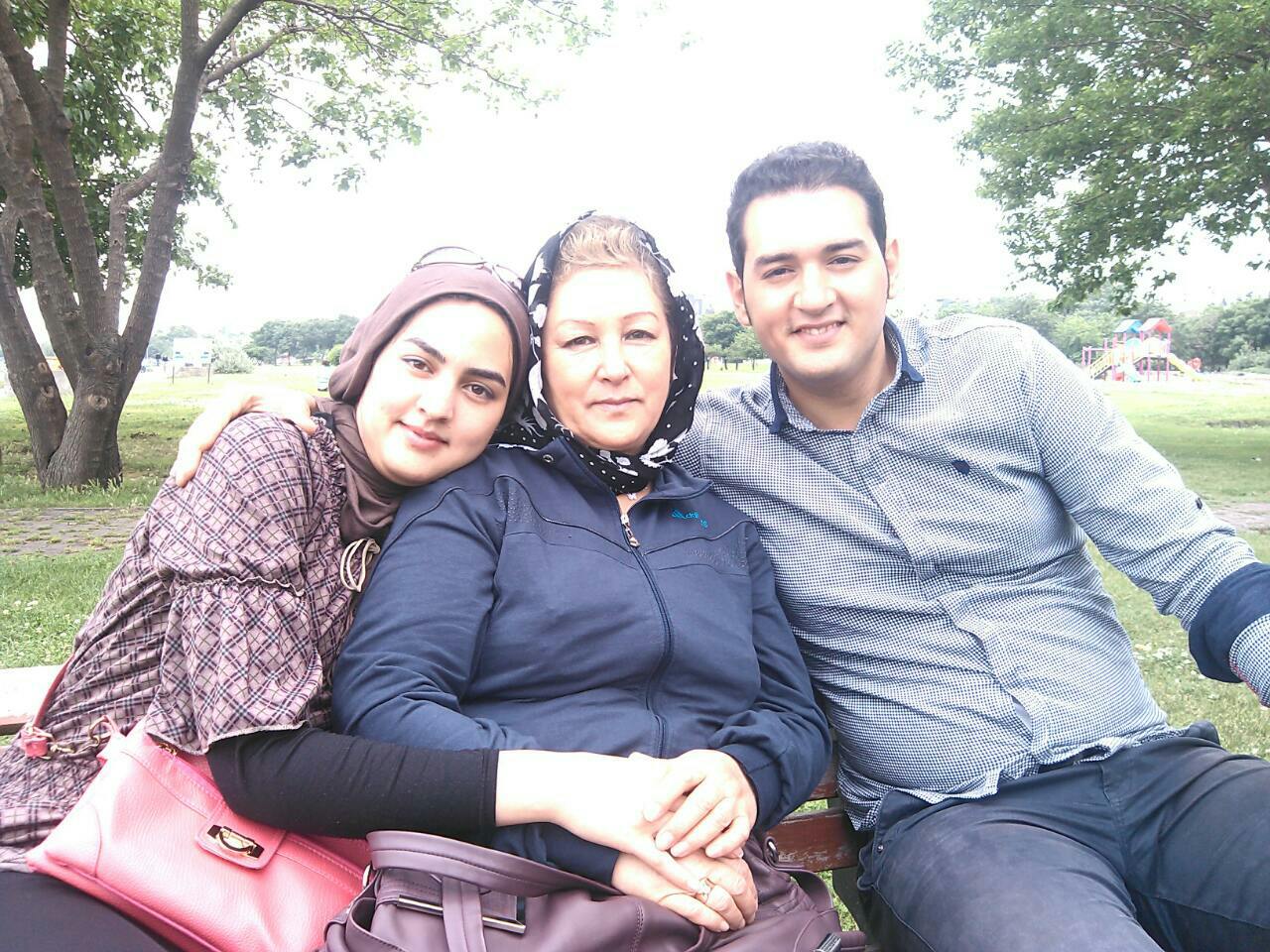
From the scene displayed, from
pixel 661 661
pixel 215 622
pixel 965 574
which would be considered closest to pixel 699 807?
pixel 661 661

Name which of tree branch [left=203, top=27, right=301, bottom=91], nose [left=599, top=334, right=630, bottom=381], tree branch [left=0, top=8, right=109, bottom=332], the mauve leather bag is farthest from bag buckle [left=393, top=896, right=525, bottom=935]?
tree branch [left=203, top=27, right=301, bottom=91]

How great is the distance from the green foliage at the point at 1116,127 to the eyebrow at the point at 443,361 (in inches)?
569

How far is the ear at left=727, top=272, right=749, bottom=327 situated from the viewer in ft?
8.38

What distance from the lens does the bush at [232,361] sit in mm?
41553

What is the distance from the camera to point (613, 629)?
1.91m

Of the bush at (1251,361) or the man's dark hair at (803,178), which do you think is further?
the bush at (1251,361)

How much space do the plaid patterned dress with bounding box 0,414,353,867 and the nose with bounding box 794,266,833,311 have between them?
1135mm

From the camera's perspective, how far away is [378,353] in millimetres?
2104

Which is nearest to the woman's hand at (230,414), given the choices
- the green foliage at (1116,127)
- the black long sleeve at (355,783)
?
the black long sleeve at (355,783)

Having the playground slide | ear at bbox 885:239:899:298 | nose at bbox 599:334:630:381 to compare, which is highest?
ear at bbox 885:239:899:298

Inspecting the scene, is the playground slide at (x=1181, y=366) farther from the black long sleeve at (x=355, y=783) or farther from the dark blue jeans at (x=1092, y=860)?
the black long sleeve at (x=355, y=783)

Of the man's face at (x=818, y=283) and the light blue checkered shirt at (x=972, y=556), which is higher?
the man's face at (x=818, y=283)

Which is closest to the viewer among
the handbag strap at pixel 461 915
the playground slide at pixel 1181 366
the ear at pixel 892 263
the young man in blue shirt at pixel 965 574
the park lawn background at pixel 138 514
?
the handbag strap at pixel 461 915

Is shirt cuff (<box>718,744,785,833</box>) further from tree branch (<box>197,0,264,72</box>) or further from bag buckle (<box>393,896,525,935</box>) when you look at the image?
tree branch (<box>197,0,264,72</box>)
